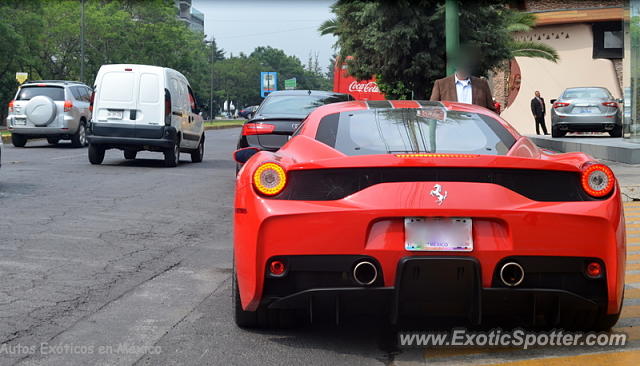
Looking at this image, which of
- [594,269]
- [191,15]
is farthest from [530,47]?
[191,15]

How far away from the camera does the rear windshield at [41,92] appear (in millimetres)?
26000

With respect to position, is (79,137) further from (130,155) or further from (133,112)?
(133,112)

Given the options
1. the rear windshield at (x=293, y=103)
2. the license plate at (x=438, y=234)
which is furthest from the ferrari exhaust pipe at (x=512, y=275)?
the rear windshield at (x=293, y=103)

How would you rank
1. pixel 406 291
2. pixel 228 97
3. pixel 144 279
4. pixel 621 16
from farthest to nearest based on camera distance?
pixel 228 97 < pixel 621 16 < pixel 144 279 < pixel 406 291

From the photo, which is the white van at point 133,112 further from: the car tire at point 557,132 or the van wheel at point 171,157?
the car tire at point 557,132

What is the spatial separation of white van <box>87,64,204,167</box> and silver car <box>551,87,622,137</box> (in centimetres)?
1249

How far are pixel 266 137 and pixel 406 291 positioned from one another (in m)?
8.77

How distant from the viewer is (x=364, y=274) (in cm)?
434

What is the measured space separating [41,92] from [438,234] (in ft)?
77.3

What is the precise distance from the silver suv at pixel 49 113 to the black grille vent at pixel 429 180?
70.6ft

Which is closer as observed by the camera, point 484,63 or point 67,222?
point 67,222

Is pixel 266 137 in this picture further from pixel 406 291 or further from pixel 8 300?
pixel 406 291

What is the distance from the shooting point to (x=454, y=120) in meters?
5.41

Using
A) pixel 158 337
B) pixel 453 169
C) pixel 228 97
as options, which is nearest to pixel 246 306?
pixel 158 337
